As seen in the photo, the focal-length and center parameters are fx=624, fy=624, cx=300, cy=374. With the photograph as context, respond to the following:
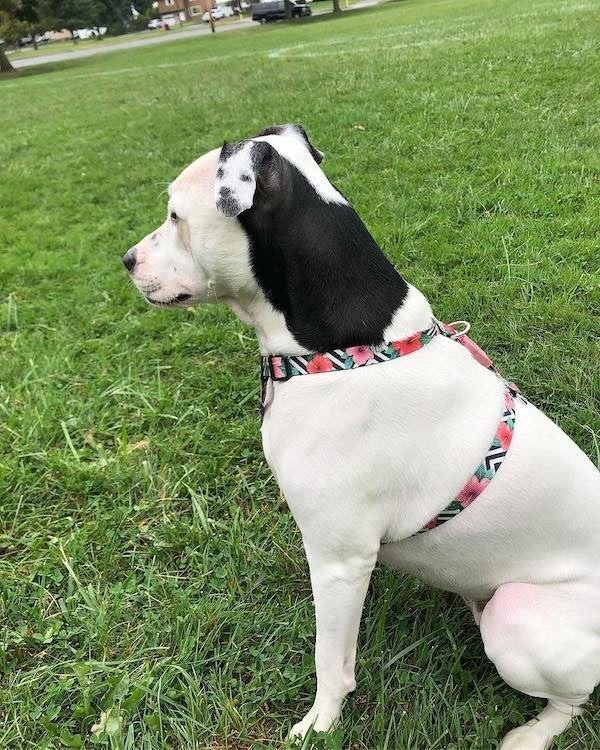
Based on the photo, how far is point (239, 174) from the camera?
173 centimetres

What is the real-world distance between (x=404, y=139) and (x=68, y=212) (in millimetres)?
3681

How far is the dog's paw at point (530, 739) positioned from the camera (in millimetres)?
1941

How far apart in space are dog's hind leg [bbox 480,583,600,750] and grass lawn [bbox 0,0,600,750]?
29 cm

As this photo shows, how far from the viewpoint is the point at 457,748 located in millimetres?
1993

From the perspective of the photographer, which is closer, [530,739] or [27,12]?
[530,739]

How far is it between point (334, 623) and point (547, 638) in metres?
0.61

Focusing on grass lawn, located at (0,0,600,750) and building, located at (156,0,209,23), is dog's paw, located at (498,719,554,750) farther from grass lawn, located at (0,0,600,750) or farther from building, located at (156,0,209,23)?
building, located at (156,0,209,23)

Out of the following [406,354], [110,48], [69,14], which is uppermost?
[69,14]

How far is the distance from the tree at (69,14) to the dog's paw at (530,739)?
49968 millimetres

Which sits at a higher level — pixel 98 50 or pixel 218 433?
pixel 98 50

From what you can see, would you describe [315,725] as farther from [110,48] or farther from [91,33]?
[91,33]

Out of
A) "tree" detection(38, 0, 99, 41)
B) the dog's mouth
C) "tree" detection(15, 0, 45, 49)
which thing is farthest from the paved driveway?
the dog's mouth

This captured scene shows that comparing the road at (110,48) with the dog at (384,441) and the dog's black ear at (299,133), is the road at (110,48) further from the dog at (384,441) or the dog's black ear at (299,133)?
the dog at (384,441)

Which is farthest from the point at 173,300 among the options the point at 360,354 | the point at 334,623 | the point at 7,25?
the point at 7,25
